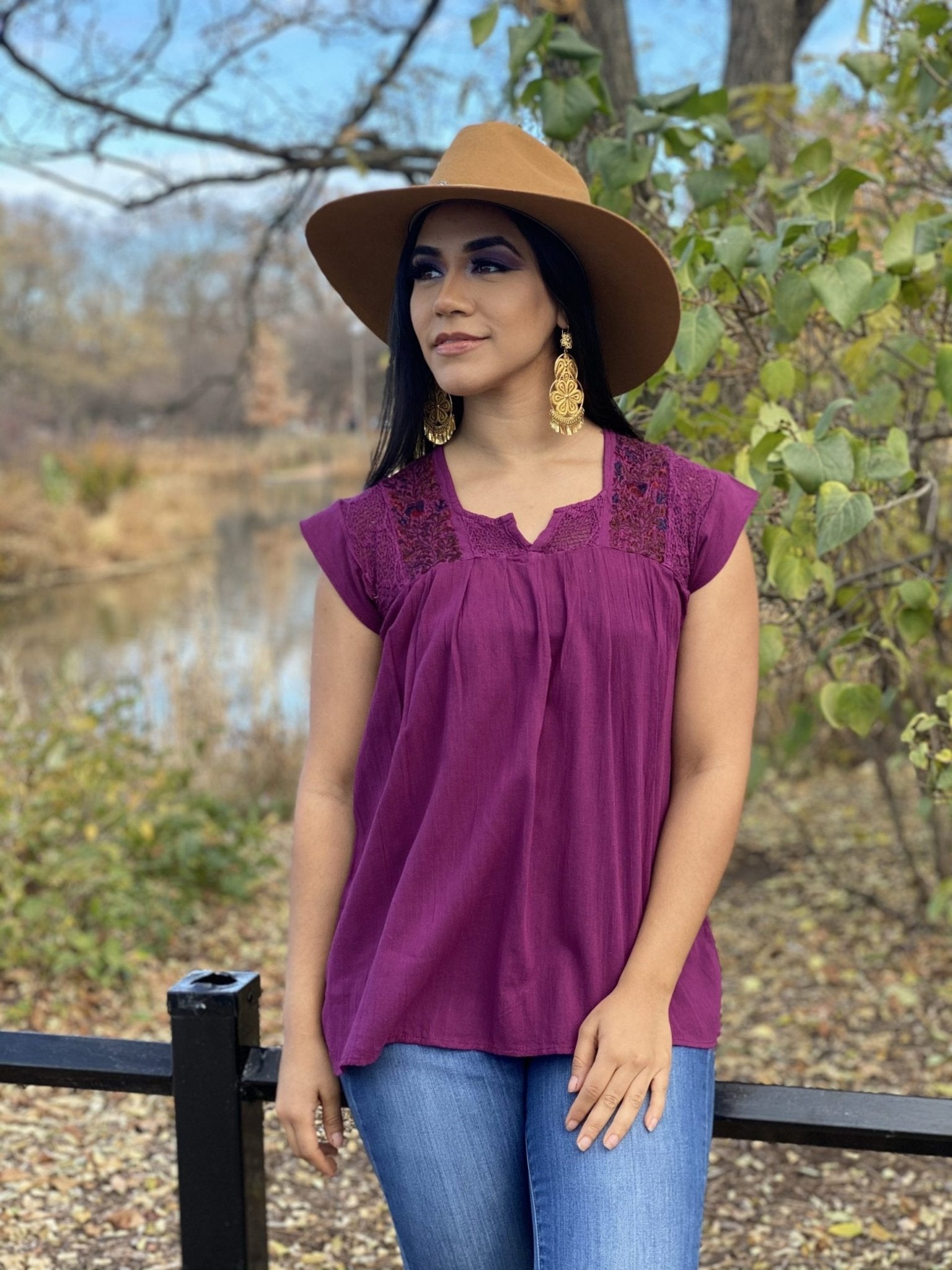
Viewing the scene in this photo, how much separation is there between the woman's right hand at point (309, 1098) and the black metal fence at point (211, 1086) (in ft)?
0.09

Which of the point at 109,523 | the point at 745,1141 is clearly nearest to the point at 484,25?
the point at 745,1141

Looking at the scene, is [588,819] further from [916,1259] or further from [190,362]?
[190,362]

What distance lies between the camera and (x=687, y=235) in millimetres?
2174

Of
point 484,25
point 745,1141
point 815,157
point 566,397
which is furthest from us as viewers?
point 745,1141

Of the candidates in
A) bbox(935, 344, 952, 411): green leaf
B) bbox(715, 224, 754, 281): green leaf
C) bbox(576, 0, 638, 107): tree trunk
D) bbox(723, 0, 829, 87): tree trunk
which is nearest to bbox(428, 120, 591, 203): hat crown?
bbox(715, 224, 754, 281): green leaf

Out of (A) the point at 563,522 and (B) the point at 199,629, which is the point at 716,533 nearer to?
(A) the point at 563,522

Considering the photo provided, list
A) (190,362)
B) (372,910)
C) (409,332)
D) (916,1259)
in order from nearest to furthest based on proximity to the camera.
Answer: (372,910) → (409,332) → (916,1259) → (190,362)

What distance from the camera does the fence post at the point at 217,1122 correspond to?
1596 mm

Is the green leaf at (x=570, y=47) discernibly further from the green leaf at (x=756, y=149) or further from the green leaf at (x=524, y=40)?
the green leaf at (x=756, y=149)

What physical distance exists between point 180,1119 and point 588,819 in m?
0.67

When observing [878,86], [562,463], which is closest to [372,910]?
[562,463]

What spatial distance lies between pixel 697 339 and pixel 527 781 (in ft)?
2.80

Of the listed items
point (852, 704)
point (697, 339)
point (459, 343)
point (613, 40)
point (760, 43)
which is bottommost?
point (852, 704)

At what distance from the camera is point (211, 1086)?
5.27 feet
